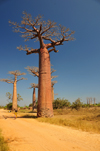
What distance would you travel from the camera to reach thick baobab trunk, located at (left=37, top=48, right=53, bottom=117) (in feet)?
26.7

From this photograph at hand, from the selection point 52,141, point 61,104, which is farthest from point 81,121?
point 61,104

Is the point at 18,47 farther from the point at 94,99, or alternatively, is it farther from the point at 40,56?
the point at 94,99

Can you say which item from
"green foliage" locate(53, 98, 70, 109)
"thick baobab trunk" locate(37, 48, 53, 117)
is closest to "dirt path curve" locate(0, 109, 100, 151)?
"thick baobab trunk" locate(37, 48, 53, 117)

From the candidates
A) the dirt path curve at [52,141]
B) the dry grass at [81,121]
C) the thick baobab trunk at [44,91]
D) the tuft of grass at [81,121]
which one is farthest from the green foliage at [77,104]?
the dirt path curve at [52,141]

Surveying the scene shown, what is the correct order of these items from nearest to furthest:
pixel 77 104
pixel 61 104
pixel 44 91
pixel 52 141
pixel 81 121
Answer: pixel 52 141, pixel 81 121, pixel 44 91, pixel 77 104, pixel 61 104

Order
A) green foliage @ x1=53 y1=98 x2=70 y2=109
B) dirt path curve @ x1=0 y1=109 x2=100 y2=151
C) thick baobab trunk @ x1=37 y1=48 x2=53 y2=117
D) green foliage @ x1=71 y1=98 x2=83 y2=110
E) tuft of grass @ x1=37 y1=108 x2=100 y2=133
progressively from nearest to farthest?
dirt path curve @ x1=0 y1=109 x2=100 y2=151, tuft of grass @ x1=37 y1=108 x2=100 y2=133, thick baobab trunk @ x1=37 y1=48 x2=53 y2=117, green foliage @ x1=71 y1=98 x2=83 y2=110, green foliage @ x1=53 y1=98 x2=70 y2=109

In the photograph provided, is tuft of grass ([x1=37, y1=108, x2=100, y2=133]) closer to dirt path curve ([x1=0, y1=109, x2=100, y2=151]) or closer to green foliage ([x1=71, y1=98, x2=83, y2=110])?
dirt path curve ([x1=0, y1=109, x2=100, y2=151])

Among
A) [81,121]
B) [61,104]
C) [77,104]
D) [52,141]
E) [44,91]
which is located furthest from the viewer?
[61,104]

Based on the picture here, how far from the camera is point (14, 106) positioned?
69.2 feet

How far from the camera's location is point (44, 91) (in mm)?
8445

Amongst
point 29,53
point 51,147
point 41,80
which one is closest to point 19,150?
point 51,147

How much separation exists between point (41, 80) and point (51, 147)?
6290 millimetres

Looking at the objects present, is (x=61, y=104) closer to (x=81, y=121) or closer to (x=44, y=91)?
(x=44, y=91)

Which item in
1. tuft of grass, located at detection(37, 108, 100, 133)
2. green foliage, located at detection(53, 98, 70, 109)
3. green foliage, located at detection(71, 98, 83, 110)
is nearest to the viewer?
tuft of grass, located at detection(37, 108, 100, 133)
